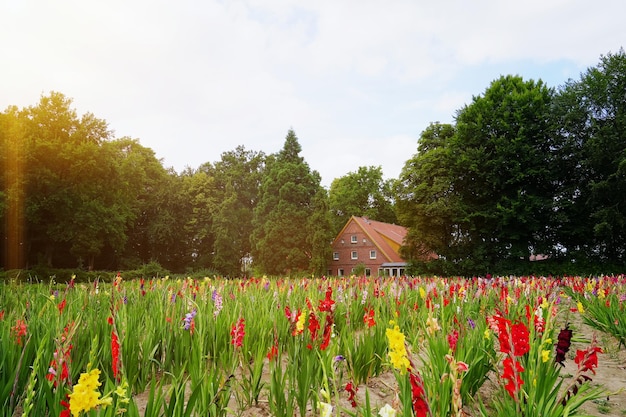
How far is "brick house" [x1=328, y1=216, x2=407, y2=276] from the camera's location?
44906 millimetres

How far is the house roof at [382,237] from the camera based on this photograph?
148 feet

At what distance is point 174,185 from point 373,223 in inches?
906

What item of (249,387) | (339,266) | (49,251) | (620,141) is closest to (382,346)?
(249,387)

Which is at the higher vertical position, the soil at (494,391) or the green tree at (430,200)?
the green tree at (430,200)

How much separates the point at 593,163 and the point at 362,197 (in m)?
32.6

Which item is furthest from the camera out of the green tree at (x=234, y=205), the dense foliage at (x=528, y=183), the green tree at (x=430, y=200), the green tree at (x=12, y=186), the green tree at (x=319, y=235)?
the green tree at (x=234, y=205)

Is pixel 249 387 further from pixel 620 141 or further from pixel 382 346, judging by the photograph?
pixel 620 141

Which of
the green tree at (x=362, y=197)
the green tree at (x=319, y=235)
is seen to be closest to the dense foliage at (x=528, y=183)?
the green tree at (x=319, y=235)

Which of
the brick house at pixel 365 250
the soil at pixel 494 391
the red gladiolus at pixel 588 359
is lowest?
the soil at pixel 494 391

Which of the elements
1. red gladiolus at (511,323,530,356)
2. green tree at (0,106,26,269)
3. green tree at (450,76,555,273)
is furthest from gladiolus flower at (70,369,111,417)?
green tree at (0,106,26,269)

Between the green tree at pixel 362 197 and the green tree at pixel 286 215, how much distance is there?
1332cm

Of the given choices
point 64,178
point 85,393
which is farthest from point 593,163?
point 64,178

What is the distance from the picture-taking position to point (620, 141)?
85.5ft

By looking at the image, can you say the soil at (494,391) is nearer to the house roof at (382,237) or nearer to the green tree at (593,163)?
the green tree at (593,163)
